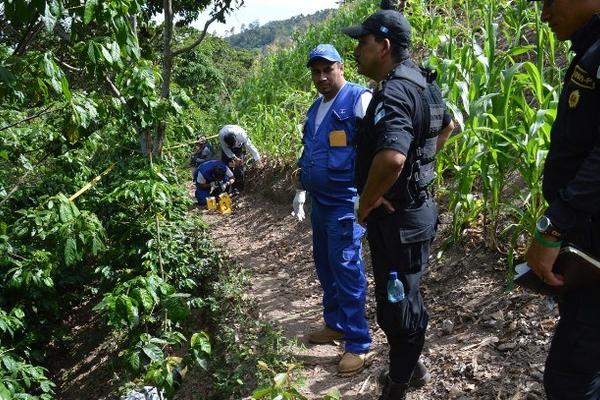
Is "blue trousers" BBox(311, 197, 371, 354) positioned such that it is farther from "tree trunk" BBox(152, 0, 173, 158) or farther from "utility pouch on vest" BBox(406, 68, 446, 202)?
"tree trunk" BBox(152, 0, 173, 158)

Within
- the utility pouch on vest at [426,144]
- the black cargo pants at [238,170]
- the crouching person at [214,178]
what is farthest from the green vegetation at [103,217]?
the black cargo pants at [238,170]

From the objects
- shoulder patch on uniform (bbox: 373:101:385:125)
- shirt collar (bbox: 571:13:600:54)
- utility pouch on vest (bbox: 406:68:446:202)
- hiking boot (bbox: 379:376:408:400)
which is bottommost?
hiking boot (bbox: 379:376:408:400)

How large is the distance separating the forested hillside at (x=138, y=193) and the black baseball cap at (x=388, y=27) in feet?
3.00

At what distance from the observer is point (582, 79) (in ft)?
4.58

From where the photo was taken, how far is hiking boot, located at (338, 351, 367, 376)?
9.60 feet

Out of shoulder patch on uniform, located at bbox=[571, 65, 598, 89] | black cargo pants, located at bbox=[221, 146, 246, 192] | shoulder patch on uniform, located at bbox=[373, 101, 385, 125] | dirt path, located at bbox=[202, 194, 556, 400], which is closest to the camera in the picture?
shoulder patch on uniform, located at bbox=[571, 65, 598, 89]

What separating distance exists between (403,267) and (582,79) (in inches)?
41.6

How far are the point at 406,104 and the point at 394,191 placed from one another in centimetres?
35

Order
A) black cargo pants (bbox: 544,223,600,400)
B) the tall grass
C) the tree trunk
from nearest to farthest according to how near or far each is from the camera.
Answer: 1. black cargo pants (bbox: 544,223,600,400)
2. the tall grass
3. the tree trunk

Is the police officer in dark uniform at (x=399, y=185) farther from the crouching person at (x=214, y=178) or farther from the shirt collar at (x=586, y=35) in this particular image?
the crouching person at (x=214, y=178)

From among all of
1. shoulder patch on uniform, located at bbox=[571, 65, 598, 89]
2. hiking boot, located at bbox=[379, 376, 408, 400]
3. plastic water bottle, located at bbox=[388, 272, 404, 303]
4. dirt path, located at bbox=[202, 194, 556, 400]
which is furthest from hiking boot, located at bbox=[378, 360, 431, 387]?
shoulder patch on uniform, located at bbox=[571, 65, 598, 89]

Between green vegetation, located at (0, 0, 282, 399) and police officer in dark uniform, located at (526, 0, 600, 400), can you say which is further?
green vegetation, located at (0, 0, 282, 399)

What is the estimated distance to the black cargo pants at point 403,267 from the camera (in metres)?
2.22

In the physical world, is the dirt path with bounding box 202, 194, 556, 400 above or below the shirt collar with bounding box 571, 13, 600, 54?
below
